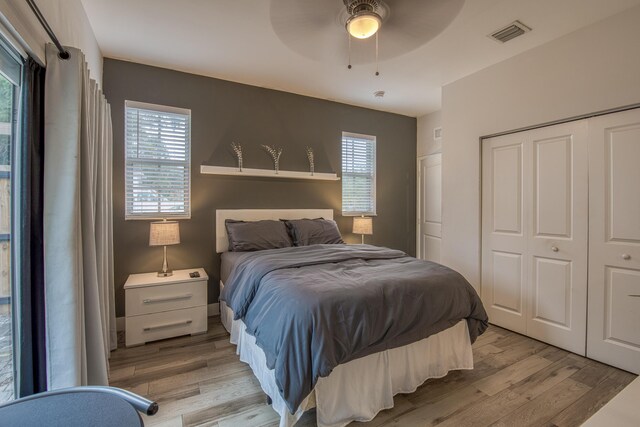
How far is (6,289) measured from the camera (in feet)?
4.58

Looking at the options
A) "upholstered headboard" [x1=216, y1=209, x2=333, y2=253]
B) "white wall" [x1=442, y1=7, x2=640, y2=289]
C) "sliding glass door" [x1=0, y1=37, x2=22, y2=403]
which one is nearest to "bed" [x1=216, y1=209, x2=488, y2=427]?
"upholstered headboard" [x1=216, y1=209, x2=333, y2=253]

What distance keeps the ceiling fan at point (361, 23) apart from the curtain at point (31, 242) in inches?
51.1

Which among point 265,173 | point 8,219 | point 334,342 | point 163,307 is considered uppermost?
point 265,173

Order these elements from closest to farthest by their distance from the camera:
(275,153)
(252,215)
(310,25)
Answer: (310,25)
(252,215)
(275,153)

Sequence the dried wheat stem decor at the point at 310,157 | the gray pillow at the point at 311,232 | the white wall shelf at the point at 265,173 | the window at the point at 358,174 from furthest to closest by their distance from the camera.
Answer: the window at the point at 358,174 < the dried wheat stem decor at the point at 310,157 < the gray pillow at the point at 311,232 < the white wall shelf at the point at 265,173

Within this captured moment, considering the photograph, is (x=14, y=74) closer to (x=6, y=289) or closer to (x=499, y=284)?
(x=6, y=289)

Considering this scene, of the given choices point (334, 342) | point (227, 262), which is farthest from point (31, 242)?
point (227, 262)

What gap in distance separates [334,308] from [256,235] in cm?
174

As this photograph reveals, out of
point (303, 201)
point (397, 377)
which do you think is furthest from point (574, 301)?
point (303, 201)

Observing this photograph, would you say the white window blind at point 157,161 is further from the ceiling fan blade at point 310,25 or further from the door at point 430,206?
the door at point 430,206

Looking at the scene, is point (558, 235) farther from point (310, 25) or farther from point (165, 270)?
point (165, 270)

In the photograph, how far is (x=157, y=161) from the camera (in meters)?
3.12

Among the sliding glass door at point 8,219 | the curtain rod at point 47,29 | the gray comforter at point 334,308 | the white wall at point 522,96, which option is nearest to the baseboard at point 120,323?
the gray comforter at point 334,308

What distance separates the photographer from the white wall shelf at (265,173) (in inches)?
127
